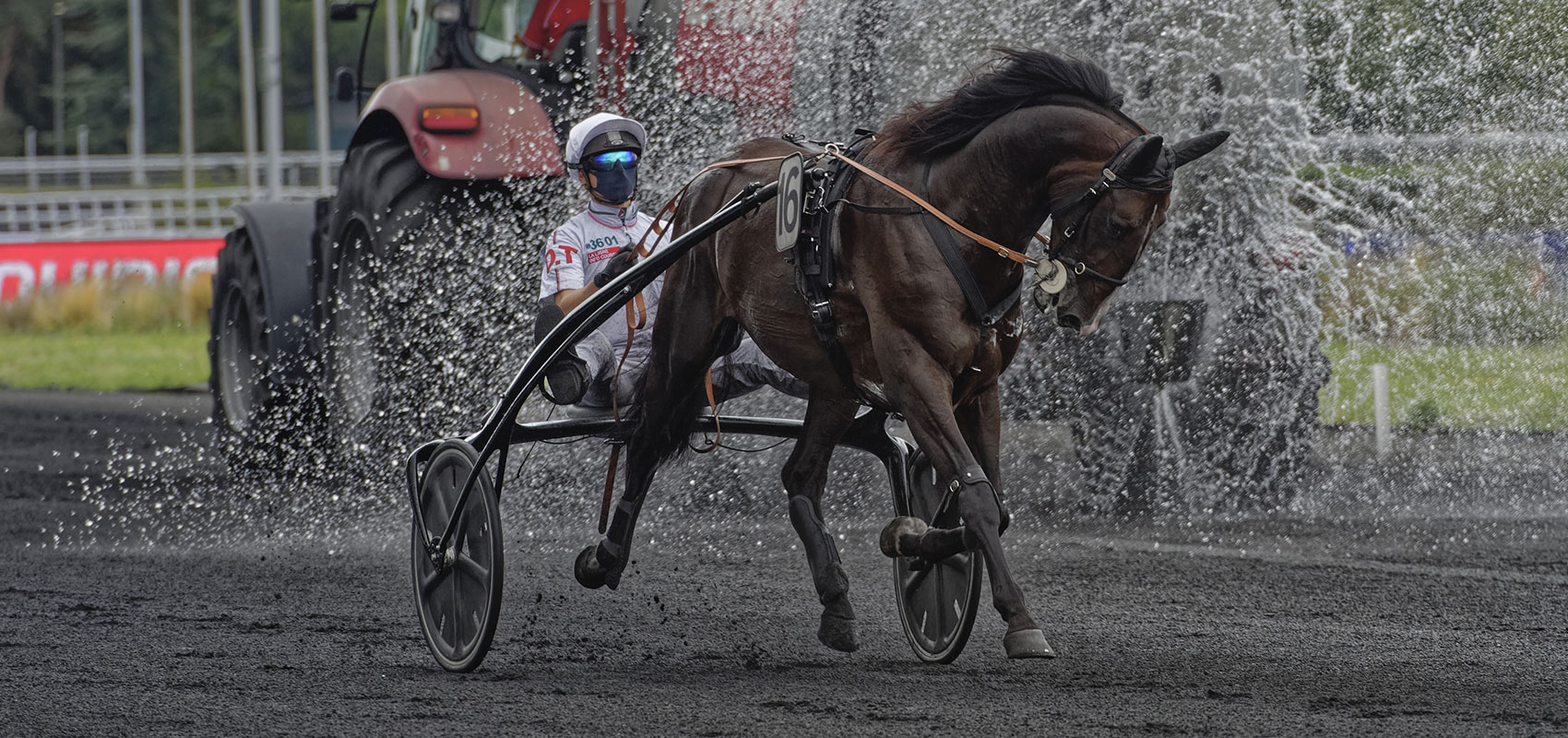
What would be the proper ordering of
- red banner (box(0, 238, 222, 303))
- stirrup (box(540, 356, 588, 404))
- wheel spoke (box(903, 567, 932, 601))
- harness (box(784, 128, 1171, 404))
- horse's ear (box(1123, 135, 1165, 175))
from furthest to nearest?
red banner (box(0, 238, 222, 303)), stirrup (box(540, 356, 588, 404)), wheel spoke (box(903, 567, 932, 601)), harness (box(784, 128, 1171, 404)), horse's ear (box(1123, 135, 1165, 175))

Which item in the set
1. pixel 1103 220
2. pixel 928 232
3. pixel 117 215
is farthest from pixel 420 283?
pixel 117 215

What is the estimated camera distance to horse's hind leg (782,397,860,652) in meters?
5.32

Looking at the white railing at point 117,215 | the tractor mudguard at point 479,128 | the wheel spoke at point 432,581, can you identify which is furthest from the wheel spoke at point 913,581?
the white railing at point 117,215

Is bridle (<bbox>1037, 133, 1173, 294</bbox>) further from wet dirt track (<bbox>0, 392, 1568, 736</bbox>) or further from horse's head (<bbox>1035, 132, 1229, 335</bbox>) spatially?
wet dirt track (<bbox>0, 392, 1568, 736</bbox>)

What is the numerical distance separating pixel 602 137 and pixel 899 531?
1650mm

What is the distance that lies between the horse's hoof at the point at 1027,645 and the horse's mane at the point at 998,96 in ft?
4.08

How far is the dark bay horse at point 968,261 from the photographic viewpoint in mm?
4473

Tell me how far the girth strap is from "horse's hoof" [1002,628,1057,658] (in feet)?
2.54

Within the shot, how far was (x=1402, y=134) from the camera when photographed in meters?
9.12

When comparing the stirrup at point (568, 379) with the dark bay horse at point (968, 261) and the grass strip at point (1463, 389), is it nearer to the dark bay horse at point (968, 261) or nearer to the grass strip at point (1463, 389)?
the dark bay horse at point (968, 261)

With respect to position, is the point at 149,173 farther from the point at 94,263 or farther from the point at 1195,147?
the point at 1195,147

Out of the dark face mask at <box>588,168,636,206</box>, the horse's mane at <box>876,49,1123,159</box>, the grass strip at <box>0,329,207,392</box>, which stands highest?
the horse's mane at <box>876,49,1123,159</box>

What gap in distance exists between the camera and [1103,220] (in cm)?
446

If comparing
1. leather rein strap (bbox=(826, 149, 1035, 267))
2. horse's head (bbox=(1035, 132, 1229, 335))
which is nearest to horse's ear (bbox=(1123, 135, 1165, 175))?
horse's head (bbox=(1035, 132, 1229, 335))
